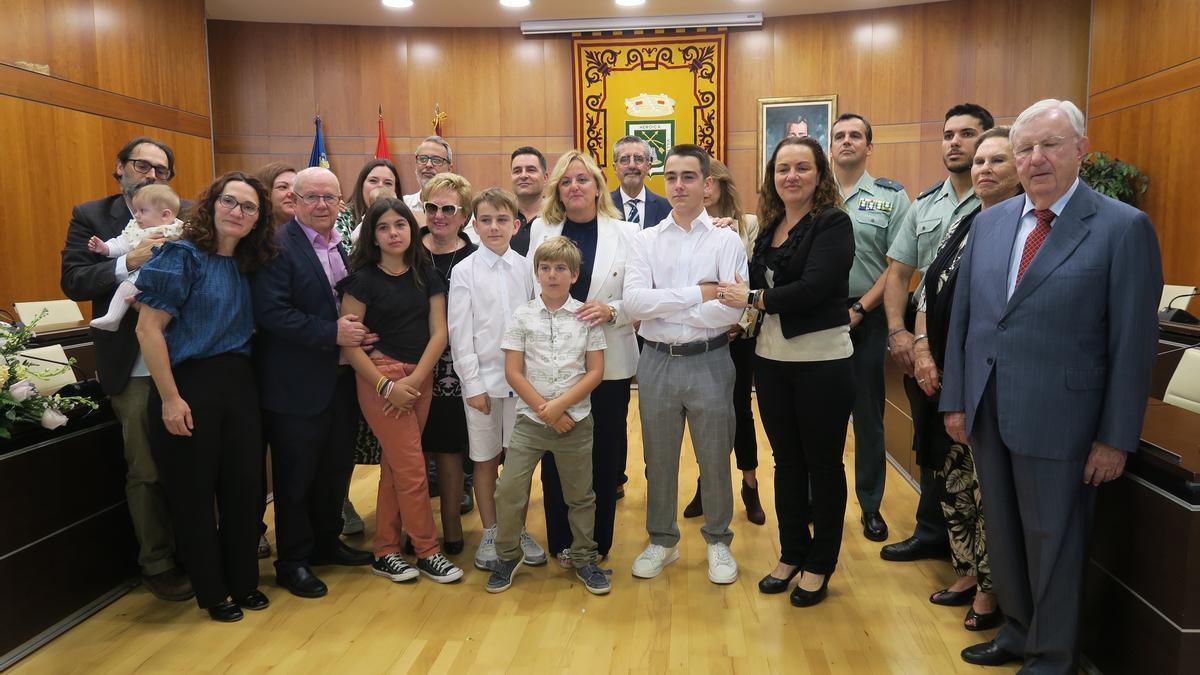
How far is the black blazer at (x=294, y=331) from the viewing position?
9.45ft

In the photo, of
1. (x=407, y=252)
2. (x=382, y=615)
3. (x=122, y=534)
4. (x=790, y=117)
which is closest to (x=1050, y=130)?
(x=407, y=252)

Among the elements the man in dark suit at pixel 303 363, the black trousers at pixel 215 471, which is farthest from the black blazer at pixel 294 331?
the black trousers at pixel 215 471

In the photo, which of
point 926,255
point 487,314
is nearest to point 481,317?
point 487,314

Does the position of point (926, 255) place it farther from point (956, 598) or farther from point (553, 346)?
point (553, 346)

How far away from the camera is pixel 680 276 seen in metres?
2.96

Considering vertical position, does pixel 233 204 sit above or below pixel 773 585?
above

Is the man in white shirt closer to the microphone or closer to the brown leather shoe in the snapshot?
the brown leather shoe

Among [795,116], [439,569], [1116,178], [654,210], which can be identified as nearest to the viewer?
[439,569]

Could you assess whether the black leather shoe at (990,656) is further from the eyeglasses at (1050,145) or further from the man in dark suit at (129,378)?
the man in dark suit at (129,378)

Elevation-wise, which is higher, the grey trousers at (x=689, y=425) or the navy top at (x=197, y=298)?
the navy top at (x=197, y=298)

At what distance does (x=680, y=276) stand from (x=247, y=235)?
166 cm

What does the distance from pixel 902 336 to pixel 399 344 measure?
202 centimetres

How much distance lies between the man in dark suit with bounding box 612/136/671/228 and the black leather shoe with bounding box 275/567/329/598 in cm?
245

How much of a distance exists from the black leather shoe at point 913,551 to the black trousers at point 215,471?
2635mm
